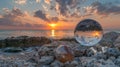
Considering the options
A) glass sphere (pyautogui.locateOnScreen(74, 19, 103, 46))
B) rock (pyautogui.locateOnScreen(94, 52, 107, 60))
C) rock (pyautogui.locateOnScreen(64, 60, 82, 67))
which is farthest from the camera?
glass sphere (pyautogui.locateOnScreen(74, 19, 103, 46))

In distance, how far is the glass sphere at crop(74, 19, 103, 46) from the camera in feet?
32.4

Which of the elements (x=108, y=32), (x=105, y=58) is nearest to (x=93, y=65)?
(x=105, y=58)

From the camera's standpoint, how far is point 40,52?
9.59 m

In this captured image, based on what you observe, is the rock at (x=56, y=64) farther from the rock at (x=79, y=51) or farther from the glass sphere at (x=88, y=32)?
the glass sphere at (x=88, y=32)

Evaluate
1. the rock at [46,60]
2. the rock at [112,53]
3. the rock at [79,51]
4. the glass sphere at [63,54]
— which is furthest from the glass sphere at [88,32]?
the rock at [46,60]

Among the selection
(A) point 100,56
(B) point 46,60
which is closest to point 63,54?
(B) point 46,60

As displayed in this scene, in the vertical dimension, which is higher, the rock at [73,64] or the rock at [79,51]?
the rock at [79,51]

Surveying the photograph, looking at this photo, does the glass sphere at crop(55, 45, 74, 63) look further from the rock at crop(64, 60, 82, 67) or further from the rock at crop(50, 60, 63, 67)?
the rock at crop(64, 60, 82, 67)

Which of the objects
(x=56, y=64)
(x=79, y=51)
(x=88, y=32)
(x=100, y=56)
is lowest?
(x=56, y=64)

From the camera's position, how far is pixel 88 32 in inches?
391

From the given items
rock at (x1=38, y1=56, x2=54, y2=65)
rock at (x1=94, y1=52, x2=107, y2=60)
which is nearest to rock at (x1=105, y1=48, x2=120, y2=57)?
rock at (x1=94, y1=52, x2=107, y2=60)

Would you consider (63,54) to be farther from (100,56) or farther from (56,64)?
(100,56)

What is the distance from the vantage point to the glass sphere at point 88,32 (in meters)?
9.88

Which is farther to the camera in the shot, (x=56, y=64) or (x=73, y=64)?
(x=56, y=64)
